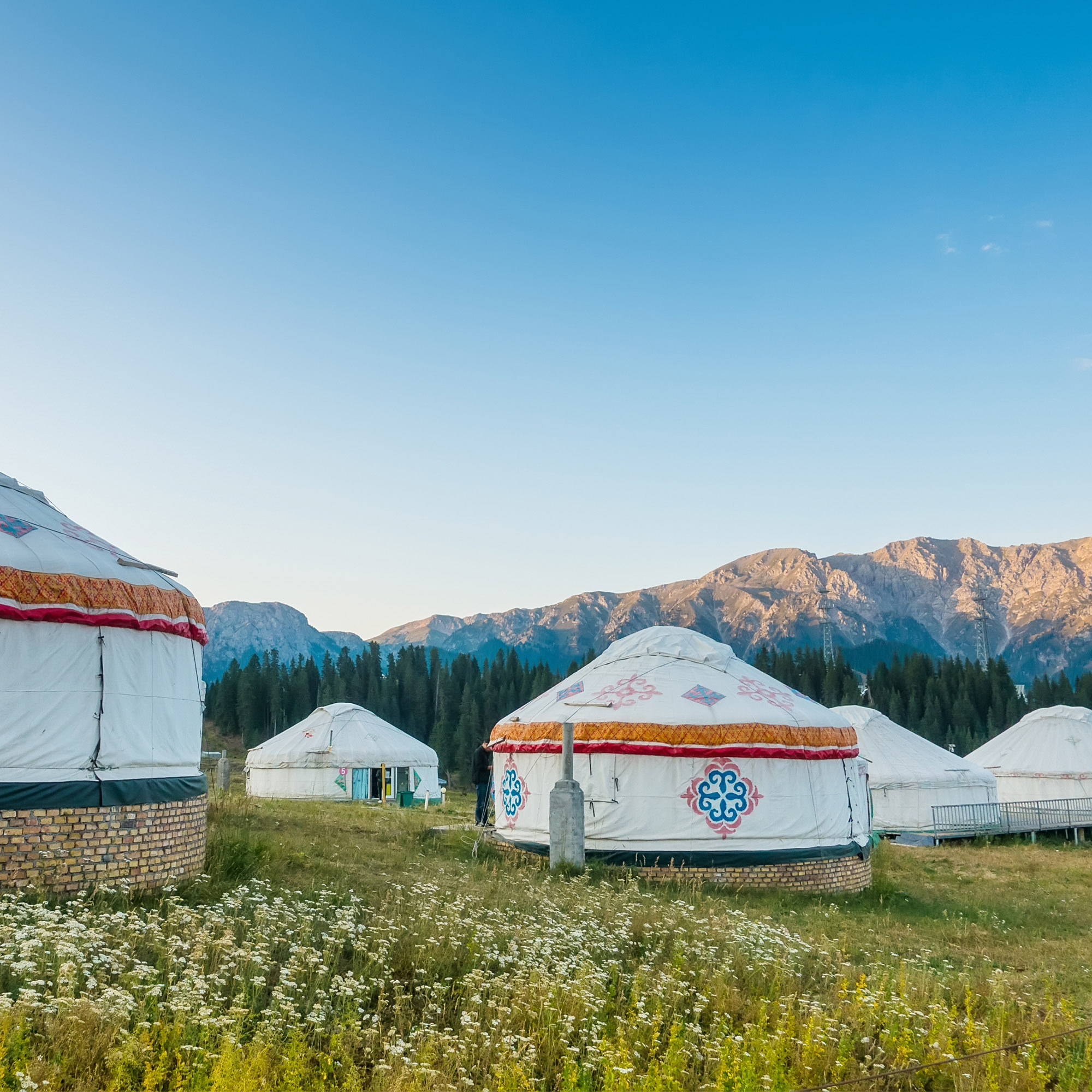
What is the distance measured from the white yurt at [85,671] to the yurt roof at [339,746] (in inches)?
749

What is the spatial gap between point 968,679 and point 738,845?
52.4 m

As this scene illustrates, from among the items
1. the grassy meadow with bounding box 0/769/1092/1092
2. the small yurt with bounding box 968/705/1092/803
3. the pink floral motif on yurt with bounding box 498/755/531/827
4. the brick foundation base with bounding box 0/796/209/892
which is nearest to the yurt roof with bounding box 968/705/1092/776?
the small yurt with bounding box 968/705/1092/803

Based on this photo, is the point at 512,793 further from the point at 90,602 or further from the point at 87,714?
the point at 90,602

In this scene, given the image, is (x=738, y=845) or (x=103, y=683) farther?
(x=738, y=845)

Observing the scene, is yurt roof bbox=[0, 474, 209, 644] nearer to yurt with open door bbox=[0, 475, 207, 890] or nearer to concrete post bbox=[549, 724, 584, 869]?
yurt with open door bbox=[0, 475, 207, 890]

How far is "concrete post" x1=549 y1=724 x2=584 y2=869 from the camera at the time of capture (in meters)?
11.6

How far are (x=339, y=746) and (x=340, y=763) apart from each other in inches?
25.0

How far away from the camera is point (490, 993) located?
A: 555cm

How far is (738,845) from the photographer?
11.9m

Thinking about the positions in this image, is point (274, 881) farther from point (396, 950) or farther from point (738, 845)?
point (738, 845)

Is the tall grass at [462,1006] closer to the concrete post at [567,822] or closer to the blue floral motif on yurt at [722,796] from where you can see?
the concrete post at [567,822]

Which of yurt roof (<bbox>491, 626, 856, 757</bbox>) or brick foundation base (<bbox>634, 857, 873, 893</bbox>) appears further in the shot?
yurt roof (<bbox>491, 626, 856, 757</bbox>)

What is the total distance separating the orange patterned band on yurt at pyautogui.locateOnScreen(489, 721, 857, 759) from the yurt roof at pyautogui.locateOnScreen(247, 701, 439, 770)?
16569 millimetres

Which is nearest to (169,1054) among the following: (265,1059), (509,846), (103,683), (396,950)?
(265,1059)
